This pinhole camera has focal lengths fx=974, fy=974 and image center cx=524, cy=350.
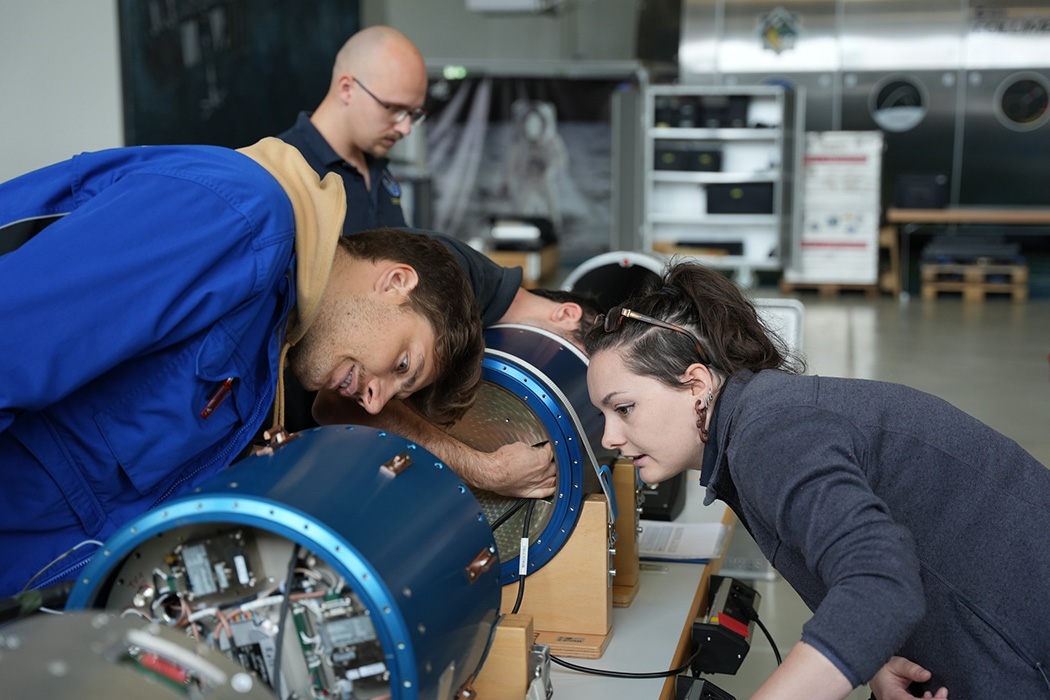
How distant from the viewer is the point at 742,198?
27.8 feet

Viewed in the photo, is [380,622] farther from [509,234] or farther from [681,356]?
[509,234]

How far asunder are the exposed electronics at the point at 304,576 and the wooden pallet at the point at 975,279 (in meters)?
8.43

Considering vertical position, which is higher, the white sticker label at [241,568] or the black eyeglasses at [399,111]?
the black eyeglasses at [399,111]

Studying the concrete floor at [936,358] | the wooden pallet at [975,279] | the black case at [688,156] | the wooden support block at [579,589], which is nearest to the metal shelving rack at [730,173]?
the black case at [688,156]

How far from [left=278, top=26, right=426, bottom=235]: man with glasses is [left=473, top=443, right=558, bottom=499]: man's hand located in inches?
52.4

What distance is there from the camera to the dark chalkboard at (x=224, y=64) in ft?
12.1

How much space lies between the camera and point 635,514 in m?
1.79

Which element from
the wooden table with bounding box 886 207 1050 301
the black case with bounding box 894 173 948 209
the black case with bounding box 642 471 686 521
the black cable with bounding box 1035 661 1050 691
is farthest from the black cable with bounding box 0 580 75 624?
the black case with bounding box 894 173 948 209

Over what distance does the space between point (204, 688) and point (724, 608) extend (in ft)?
3.91

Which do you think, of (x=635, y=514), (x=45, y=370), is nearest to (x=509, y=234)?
(x=635, y=514)

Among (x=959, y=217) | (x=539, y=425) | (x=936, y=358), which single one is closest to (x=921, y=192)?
(x=959, y=217)

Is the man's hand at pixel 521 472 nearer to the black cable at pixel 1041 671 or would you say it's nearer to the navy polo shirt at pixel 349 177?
the black cable at pixel 1041 671

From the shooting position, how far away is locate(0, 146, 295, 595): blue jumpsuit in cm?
109

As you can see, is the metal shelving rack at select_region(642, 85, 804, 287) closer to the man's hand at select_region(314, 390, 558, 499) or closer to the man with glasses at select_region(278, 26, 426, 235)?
the man with glasses at select_region(278, 26, 426, 235)
